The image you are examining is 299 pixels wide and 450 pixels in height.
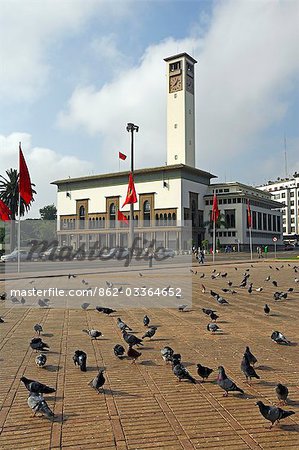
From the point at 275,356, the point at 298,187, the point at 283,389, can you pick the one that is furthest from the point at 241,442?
the point at 298,187

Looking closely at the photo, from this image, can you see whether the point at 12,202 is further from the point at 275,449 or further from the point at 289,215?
the point at 289,215

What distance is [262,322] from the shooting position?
1152 centimetres

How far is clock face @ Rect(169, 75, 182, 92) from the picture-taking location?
90312mm

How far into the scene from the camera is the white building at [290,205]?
126938 millimetres

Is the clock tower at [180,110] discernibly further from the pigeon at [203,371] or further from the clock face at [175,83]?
the pigeon at [203,371]

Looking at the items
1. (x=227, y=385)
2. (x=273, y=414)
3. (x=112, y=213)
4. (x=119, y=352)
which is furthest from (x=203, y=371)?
(x=112, y=213)

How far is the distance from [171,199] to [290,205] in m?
58.9

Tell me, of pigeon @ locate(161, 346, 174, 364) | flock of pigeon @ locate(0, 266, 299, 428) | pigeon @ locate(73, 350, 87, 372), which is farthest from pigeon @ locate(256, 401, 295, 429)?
pigeon @ locate(73, 350, 87, 372)

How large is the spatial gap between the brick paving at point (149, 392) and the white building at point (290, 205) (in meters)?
121

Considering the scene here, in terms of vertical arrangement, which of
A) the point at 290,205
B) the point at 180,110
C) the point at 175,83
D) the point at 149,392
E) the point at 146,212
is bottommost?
the point at 149,392

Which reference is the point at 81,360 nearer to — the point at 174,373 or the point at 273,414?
the point at 174,373

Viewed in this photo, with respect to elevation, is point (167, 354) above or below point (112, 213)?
below

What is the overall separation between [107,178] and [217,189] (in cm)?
2321

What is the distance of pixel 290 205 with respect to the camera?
12912 cm
